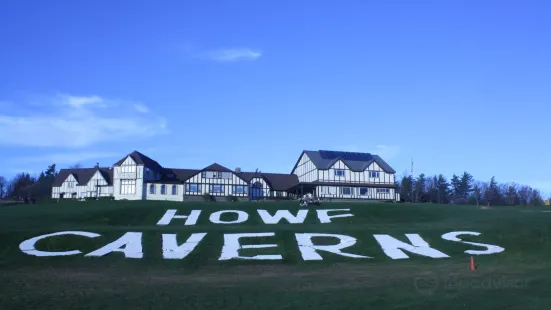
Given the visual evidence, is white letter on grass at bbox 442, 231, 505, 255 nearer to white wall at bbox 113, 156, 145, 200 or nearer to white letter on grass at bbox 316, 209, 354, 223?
white letter on grass at bbox 316, 209, 354, 223

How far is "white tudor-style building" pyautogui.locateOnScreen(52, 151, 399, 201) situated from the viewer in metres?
100

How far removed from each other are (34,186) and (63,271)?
403 feet

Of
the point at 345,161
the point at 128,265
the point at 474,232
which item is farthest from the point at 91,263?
the point at 345,161

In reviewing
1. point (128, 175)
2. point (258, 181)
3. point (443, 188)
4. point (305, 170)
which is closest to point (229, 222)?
point (128, 175)

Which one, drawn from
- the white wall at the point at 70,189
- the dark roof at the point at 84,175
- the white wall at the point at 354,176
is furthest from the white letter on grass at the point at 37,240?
the white wall at the point at 70,189

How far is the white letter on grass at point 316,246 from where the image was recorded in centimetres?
3866

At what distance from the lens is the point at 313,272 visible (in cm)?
3212

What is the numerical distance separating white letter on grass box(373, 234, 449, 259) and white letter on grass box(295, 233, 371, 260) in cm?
236

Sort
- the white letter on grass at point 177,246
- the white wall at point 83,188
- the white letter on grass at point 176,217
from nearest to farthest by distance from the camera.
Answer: the white letter on grass at point 177,246, the white letter on grass at point 176,217, the white wall at point 83,188

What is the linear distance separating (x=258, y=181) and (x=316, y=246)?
67339mm

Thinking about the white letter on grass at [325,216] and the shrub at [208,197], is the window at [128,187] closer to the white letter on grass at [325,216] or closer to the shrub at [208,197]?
the shrub at [208,197]

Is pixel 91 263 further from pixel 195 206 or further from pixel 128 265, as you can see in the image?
pixel 195 206

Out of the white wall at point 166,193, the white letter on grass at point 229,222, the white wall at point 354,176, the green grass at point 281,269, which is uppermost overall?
the white wall at point 354,176

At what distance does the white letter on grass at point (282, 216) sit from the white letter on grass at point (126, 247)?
48.9 feet
